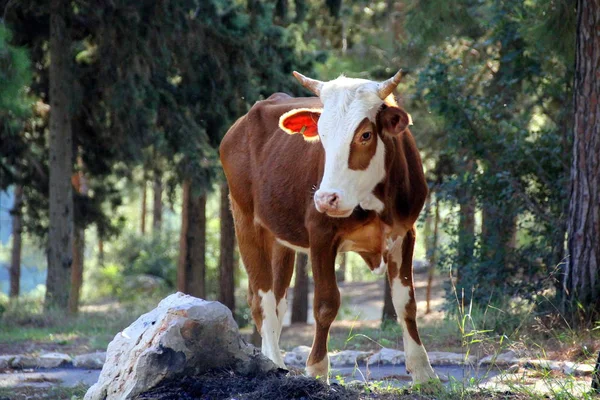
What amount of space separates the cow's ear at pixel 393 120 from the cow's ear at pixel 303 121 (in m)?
0.64

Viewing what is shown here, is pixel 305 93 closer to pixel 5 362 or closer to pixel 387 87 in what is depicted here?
pixel 5 362

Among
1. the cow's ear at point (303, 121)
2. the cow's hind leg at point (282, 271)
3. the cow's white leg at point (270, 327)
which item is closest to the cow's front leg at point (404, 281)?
the cow's ear at point (303, 121)

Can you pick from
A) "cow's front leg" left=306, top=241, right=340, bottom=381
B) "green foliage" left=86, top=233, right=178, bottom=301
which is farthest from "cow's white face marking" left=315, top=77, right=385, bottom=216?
"green foliage" left=86, top=233, right=178, bottom=301

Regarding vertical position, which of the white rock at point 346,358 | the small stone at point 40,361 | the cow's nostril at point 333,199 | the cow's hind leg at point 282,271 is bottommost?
the small stone at point 40,361

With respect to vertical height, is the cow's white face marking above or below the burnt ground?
above

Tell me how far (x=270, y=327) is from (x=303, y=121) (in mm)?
2033

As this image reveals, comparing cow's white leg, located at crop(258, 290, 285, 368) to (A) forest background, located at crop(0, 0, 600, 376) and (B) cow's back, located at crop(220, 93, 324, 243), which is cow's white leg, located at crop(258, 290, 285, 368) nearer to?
(B) cow's back, located at crop(220, 93, 324, 243)

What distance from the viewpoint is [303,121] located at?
7.21 meters

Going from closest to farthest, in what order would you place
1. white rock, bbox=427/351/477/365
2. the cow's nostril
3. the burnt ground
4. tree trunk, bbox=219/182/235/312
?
1. the burnt ground
2. the cow's nostril
3. white rock, bbox=427/351/477/365
4. tree trunk, bbox=219/182/235/312

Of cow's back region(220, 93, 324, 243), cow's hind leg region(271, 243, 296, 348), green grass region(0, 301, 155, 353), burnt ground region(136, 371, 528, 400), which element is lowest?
green grass region(0, 301, 155, 353)

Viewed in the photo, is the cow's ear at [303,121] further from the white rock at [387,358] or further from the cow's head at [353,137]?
the white rock at [387,358]

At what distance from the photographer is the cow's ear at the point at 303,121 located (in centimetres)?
712

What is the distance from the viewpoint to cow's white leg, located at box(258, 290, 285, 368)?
8.04 metres

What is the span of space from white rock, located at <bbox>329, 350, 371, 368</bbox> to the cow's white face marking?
10.7 feet
